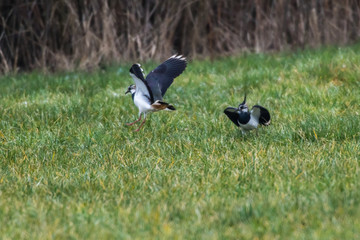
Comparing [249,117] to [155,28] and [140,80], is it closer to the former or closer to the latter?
[140,80]

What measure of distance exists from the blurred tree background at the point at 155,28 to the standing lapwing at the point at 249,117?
5.19 meters

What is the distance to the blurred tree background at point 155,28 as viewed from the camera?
10.4 meters

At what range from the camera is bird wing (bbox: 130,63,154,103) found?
203 inches

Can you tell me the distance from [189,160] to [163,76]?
1.40 m

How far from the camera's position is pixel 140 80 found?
5.42 metres

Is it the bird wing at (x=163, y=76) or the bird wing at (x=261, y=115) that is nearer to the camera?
the bird wing at (x=261, y=115)

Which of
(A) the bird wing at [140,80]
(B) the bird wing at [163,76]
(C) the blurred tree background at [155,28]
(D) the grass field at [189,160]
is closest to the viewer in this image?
(D) the grass field at [189,160]

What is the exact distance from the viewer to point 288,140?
5148 mm

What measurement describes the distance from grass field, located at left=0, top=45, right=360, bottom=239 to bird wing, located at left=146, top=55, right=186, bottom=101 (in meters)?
0.40

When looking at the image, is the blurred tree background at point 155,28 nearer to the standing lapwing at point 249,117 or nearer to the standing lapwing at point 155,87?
the standing lapwing at point 155,87

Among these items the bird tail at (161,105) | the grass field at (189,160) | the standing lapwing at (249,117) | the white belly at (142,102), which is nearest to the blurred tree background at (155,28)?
the grass field at (189,160)

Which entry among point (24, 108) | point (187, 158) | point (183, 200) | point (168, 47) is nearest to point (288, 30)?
point (168, 47)

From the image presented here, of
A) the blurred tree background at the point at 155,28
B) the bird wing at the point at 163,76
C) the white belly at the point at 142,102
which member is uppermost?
the bird wing at the point at 163,76

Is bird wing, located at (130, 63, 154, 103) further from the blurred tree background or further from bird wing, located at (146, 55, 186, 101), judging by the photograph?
the blurred tree background
